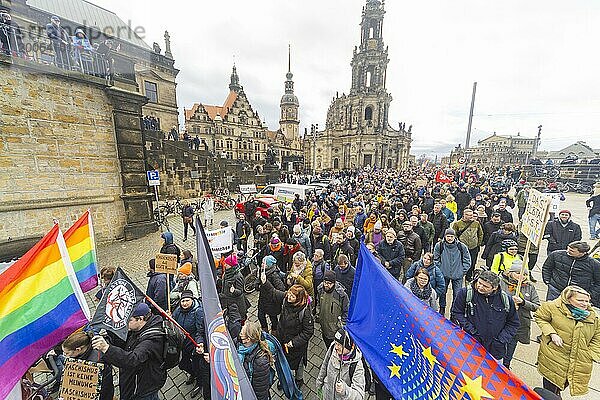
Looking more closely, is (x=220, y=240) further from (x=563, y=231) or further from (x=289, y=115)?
(x=289, y=115)

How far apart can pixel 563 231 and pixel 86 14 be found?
34216 millimetres

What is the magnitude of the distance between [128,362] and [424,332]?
2.96m

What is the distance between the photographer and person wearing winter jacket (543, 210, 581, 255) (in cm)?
579

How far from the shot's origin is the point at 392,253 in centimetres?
571

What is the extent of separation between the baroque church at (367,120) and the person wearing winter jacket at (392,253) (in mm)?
56729

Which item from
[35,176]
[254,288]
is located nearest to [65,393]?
[254,288]

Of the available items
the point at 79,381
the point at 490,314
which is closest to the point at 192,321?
the point at 79,381

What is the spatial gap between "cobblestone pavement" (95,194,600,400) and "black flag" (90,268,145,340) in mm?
2020

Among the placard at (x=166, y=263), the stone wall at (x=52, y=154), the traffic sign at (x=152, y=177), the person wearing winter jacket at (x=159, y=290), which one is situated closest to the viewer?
the placard at (x=166, y=263)

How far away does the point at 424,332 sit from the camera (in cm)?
253

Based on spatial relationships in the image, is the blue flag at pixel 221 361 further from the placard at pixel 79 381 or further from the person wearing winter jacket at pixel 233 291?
the person wearing winter jacket at pixel 233 291

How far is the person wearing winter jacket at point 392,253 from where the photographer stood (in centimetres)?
564

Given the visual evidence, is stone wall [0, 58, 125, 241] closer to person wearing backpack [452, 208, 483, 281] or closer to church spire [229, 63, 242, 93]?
person wearing backpack [452, 208, 483, 281]

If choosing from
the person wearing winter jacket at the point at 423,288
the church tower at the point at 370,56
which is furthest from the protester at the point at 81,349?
the church tower at the point at 370,56
